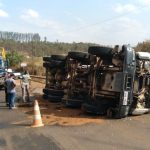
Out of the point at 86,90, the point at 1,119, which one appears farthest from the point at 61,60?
the point at 1,119

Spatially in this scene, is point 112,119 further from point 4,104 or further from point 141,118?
point 4,104

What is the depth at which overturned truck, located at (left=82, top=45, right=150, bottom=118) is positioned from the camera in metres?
14.8

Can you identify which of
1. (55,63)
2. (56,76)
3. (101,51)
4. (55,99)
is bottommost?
(55,99)

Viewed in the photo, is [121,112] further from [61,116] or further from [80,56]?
[80,56]

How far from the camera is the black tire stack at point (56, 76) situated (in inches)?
811

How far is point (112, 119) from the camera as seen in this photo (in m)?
14.9

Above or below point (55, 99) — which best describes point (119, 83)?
above

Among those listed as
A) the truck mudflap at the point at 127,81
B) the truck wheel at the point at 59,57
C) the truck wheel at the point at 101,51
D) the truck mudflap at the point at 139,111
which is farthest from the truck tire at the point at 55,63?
the truck mudflap at the point at 127,81

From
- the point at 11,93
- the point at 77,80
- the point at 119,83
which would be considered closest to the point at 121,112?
the point at 119,83

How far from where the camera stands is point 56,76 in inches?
823

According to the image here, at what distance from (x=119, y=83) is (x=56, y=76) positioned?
6.26 metres

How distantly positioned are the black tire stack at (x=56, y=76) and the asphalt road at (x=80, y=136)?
5.72 meters

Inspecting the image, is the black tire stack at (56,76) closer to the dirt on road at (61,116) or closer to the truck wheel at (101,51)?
the dirt on road at (61,116)

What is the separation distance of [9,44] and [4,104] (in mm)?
105903
